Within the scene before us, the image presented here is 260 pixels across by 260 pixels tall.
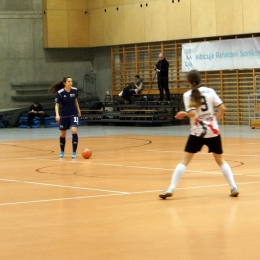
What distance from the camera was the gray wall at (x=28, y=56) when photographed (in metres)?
35.7

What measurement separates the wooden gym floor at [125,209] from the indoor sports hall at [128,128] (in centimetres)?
2

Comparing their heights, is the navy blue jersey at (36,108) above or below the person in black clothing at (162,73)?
below

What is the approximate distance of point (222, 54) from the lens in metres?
30.2

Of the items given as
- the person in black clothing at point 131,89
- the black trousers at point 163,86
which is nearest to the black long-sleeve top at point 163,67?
the black trousers at point 163,86

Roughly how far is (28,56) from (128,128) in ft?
26.7

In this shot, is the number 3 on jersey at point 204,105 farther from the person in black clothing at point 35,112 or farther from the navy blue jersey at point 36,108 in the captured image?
the navy blue jersey at point 36,108

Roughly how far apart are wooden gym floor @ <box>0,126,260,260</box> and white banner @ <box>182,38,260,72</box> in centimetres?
1099

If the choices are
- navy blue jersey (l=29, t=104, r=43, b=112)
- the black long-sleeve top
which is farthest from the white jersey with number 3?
navy blue jersey (l=29, t=104, r=43, b=112)

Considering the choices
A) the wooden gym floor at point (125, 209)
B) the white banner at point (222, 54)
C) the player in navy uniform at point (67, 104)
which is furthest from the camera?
the white banner at point (222, 54)

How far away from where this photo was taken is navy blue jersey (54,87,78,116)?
709 inches

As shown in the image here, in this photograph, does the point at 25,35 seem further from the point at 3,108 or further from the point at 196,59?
the point at 196,59

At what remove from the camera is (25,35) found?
3606 centimetres

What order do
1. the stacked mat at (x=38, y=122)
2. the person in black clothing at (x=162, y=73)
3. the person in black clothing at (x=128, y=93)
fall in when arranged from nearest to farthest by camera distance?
the person in black clothing at (x=162, y=73), the person in black clothing at (x=128, y=93), the stacked mat at (x=38, y=122)

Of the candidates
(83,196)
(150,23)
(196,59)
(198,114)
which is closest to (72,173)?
(83,196)
